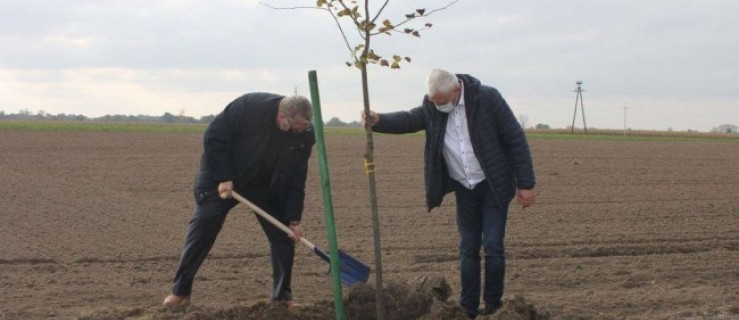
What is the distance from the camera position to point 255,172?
605 cm

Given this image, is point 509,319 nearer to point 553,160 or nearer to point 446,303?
point 446,303

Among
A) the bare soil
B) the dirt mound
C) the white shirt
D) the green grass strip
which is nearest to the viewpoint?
the dirt mound

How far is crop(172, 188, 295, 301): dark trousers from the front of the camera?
6172mm

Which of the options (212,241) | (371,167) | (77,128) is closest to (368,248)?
(212,241)

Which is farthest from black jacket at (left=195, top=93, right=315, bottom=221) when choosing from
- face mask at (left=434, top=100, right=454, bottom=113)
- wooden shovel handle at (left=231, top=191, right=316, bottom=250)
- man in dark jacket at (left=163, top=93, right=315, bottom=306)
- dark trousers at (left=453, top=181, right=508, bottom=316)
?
dark trousers at (left=453, top=181, right=508, bottom=316)

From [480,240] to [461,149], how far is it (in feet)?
2.28

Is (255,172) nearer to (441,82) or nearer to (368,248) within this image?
(441,82)

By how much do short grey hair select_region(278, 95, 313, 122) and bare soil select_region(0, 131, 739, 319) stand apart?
4.12 ft

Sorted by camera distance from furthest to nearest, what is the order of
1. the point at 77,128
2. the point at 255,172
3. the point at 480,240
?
1. the point at 77,128
2. the point at 255,172
3. the point at 480,240

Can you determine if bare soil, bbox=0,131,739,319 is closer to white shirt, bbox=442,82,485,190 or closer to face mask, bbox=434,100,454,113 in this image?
white shirt, bbox=442,82,485,190

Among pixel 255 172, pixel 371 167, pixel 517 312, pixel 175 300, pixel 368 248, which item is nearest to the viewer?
pixel 371 167

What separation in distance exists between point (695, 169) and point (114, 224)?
52.4ft

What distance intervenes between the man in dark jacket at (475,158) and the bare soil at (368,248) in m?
0.42

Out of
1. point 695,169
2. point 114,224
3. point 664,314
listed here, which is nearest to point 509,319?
point 664,314
